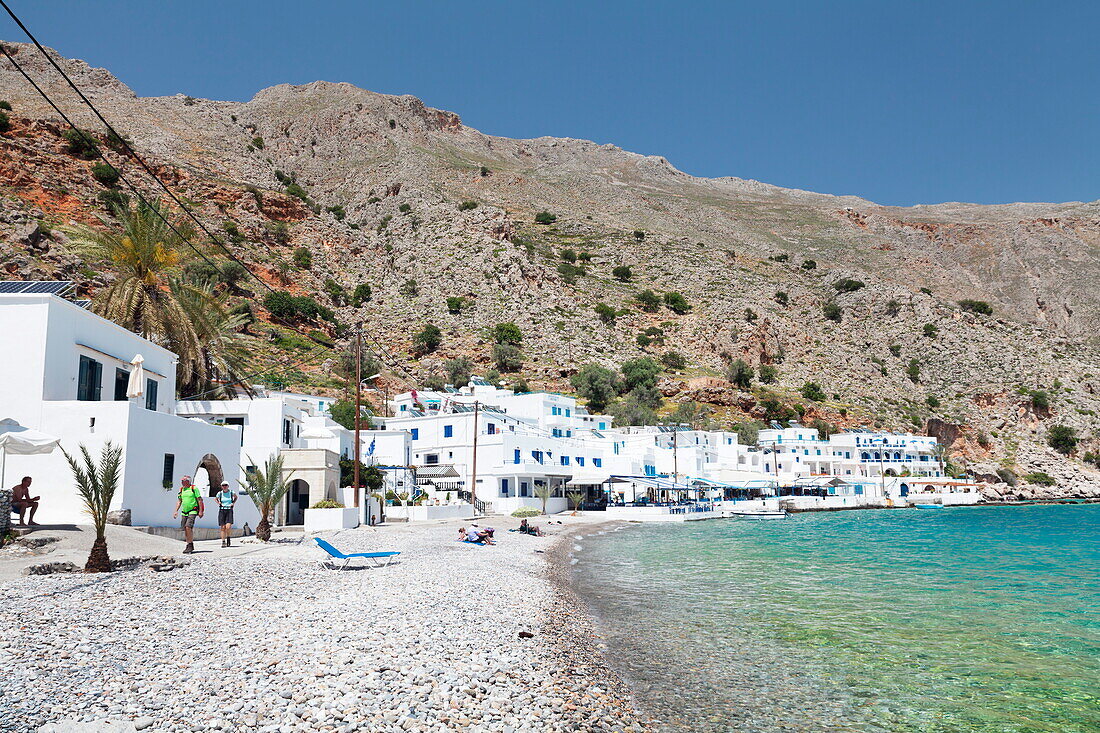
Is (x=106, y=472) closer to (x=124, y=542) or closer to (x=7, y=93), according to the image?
(x=124, y=542)

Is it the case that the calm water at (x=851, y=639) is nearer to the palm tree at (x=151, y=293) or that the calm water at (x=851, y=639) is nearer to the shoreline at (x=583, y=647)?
the shoreline at (x=583, y=647)

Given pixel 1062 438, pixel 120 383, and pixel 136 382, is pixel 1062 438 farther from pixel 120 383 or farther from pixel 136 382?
pixel 136 382

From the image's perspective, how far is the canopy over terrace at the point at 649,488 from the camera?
53812 mm

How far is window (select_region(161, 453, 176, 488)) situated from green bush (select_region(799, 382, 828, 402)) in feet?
261

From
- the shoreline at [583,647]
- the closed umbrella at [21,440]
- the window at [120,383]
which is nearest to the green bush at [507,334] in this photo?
the window at [120,383]

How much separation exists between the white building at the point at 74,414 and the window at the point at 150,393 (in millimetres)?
2202

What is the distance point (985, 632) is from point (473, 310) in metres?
75.6

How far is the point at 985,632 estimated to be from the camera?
12.4 meters

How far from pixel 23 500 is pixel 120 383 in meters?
7.48

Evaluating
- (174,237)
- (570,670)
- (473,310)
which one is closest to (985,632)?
(570,670)

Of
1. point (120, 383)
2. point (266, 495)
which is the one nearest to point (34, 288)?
point (120, 383)

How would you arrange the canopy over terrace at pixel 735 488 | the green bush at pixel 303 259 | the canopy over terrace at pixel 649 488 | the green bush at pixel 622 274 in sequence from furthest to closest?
the green bush at pixel 622 274, the green bush at pixel 303 259, the canopy over terrace at pixel 735 488, the canopy over terrace at pixel 649 488

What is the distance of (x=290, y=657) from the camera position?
25.0 feet

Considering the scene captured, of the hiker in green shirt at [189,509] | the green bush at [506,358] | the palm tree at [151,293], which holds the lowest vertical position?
the hiker in green shirt at [189,509]
